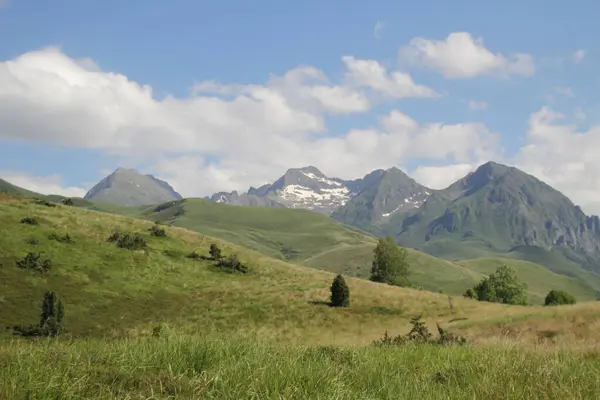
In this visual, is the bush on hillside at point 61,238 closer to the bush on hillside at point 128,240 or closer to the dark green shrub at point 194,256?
the bush on hillside at point 128,240

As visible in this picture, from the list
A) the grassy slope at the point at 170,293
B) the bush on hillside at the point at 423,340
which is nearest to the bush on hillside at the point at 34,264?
the grassy slope at the point at 170,293

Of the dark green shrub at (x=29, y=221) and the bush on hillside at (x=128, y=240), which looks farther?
the bush on hillside at (x=128, y=240)

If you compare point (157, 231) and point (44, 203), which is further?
point (157, 231)

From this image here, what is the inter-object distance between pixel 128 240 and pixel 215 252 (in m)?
13.1

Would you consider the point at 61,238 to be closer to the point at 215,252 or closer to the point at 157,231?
the point at 157,231

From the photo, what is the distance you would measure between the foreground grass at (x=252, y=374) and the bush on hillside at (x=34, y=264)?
49.3 meters

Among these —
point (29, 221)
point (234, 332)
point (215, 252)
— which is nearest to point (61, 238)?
point (29, 221)

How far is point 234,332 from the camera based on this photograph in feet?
36.1

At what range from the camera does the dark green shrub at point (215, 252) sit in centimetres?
7319

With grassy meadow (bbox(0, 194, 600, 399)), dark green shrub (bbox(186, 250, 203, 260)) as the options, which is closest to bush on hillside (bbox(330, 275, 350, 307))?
grassy meadow (bbox(0, 194, 600, 399))

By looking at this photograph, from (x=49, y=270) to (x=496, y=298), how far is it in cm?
8342

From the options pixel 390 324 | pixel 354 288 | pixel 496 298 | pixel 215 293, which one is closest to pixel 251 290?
pixel 215 293

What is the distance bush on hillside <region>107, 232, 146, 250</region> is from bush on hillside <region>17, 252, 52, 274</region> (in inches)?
535

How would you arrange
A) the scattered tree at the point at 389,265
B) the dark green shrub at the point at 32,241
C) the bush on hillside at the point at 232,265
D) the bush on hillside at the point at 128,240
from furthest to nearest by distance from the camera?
the scattered tree at the point at 389,265, the bush on hillside at the point at 232,265, the bush on hillside at the point at 128,240, the dark green shrub at the point at 32,241
